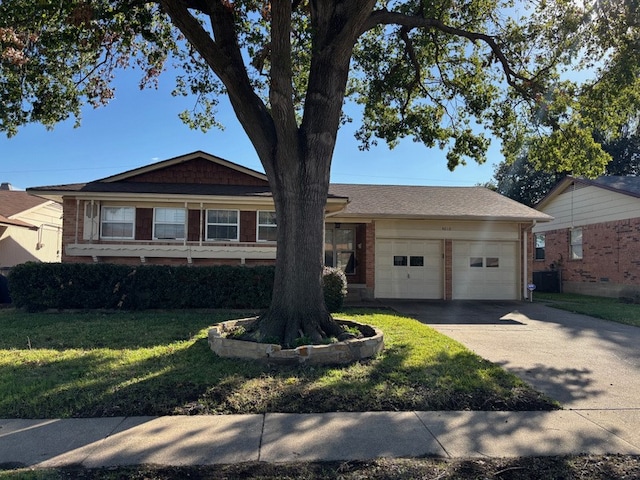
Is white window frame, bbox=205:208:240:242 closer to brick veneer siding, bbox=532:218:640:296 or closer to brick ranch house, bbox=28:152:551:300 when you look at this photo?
brick ranch house, bbox=28:152:551:300

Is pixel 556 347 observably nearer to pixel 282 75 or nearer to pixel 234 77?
pixel 282 75

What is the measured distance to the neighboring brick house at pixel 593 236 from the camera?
659 inches

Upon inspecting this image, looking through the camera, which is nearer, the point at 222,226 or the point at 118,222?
the point at 118,222

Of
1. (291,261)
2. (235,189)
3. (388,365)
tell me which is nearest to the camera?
(388,365)

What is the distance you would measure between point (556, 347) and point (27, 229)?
22921 mm

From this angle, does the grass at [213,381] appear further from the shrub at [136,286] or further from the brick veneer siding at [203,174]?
the brick veneer siding at [203,174]

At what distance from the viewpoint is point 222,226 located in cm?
1508

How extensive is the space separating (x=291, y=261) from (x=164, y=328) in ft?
12.3

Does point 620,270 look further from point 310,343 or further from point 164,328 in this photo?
point 164,328

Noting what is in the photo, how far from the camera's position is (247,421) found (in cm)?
447

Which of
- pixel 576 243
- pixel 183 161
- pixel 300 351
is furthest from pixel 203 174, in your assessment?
pixel 576 243

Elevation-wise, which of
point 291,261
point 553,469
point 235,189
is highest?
point 235,189

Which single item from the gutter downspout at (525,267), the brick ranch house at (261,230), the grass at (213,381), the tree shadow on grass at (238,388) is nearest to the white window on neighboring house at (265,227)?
the brick ranch house at (261,230)

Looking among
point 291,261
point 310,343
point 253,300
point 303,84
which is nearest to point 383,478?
point 310,343
